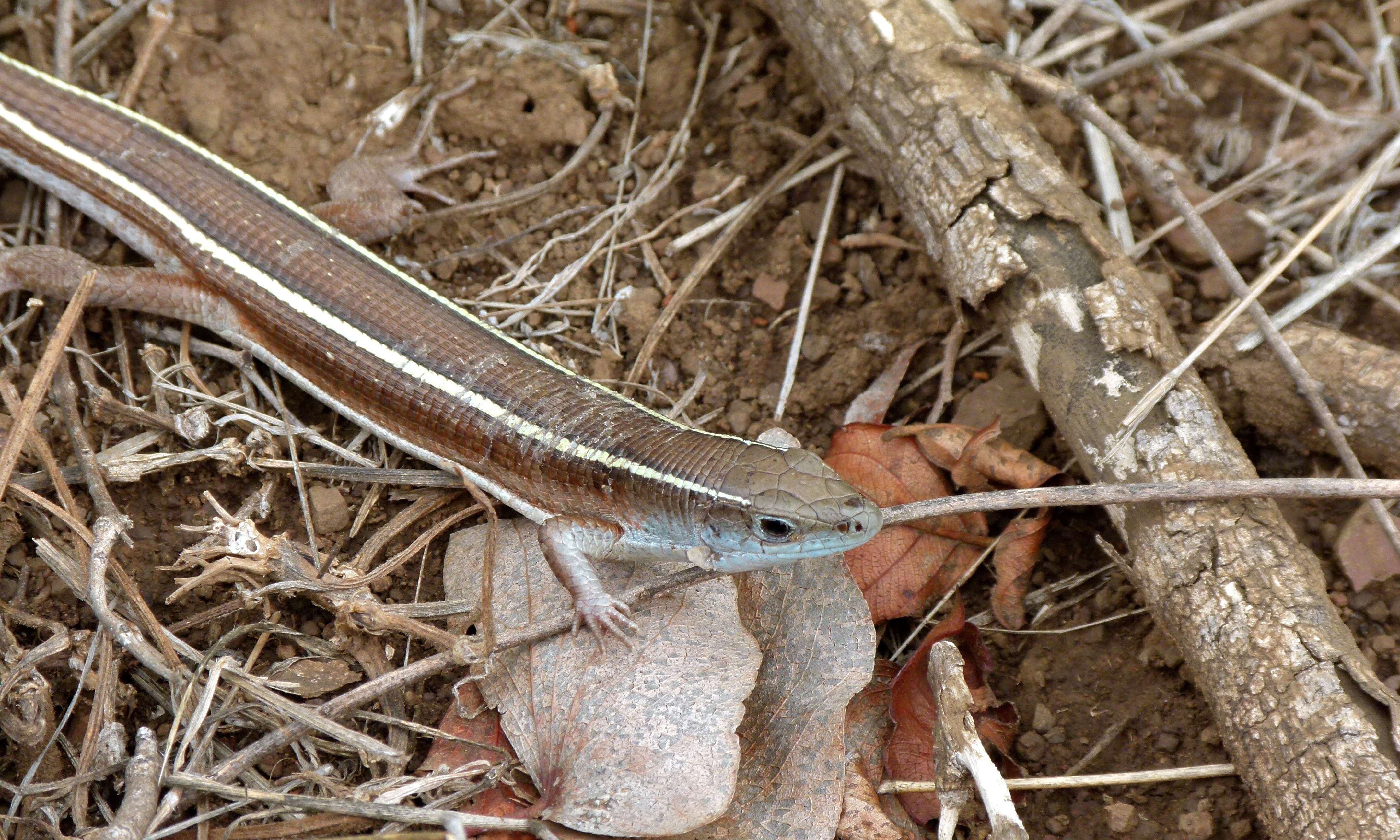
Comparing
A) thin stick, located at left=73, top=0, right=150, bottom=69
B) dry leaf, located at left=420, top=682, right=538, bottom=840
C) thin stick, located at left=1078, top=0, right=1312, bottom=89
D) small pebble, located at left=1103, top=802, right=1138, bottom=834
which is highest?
thin stick, located at left=73, top=0, right=150, bottom=69

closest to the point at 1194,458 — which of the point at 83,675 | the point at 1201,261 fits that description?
the point at 1201,261

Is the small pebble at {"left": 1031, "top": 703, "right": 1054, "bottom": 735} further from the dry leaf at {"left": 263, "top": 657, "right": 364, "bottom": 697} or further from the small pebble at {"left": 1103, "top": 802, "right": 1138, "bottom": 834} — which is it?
the dry leaf at {"left": 263, "top": 657, "right": 364, "bottom": 697}

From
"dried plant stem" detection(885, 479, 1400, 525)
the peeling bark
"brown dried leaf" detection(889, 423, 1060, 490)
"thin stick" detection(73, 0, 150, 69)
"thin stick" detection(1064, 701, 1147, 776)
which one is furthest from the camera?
"thin stick" detection(73, 0, 150, 69)

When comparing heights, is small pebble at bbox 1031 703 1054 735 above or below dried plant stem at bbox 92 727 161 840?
below

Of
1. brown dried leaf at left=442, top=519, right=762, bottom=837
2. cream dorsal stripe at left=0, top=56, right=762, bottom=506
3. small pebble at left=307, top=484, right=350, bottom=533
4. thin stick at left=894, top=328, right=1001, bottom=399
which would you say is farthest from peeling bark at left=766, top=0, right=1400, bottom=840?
small pebble at left=307, top=484, right=350, bottom=533

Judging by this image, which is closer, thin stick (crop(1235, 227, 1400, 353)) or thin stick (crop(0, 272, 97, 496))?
thin stick (crop(0, 272, 97, 496))

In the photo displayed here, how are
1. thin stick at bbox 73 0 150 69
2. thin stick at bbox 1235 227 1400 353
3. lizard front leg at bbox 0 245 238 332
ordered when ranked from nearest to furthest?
thin stick at bbox 1235 227 1400 353, lizard front leg at bbox 0 245 238 332, thin stick at bbox 73 0 150 69

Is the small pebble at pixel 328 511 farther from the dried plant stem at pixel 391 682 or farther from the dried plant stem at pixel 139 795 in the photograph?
the dried plant stem at pixel 139 795

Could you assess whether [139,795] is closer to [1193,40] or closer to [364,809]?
[364,809]

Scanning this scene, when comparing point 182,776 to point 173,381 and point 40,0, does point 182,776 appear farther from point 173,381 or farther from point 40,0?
point 40,0
